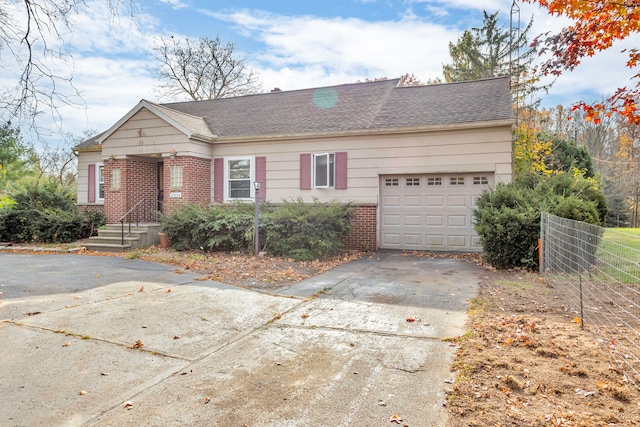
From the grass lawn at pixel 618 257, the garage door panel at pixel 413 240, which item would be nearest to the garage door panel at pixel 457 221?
the garage door panel at pixel 413 240

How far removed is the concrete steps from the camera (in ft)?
39.2

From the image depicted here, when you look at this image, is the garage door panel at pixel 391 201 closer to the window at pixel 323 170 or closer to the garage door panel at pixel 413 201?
the garage door panel at pixel 413 201

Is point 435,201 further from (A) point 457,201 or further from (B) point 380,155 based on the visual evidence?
(B) point 380,155

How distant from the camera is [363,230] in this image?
39.3 ft

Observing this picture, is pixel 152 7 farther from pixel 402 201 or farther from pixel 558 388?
pixel 402 201

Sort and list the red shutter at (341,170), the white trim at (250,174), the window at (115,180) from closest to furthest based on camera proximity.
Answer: the red shutter at (341,170), the white trim at (250,174), the window at (115,180)

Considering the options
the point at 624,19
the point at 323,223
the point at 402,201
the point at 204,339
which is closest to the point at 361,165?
the point at 402,201

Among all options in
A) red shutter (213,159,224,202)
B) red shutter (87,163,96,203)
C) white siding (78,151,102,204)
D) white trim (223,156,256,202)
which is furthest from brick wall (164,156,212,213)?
white siding (78,151,102,204)

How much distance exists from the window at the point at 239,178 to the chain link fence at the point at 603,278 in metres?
9.10

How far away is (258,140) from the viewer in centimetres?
1313

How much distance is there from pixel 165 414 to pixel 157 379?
66cm

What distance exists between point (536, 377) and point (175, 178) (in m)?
11.8

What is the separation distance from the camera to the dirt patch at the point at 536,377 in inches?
110

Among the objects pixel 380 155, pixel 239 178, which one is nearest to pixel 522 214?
pixel 380 155
